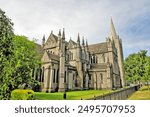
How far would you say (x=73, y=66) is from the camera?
1809 inches

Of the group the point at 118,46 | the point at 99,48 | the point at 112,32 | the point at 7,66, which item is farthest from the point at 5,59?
the point at 112,32

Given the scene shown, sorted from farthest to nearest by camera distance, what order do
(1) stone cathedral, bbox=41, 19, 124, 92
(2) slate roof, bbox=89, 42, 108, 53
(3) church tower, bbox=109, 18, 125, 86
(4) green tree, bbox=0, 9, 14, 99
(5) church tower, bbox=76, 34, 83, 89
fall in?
(3) church tower, bbox=109, 18, 125, 86
(2) slate roof, bbox=89, 42, 108, 53
(5) church tower, bbox=76, 34, 83, 89
(1) stone cathedral, bbox=41, 19, 124, 92
(4) green tree, bbox=0, 9, 14, 99

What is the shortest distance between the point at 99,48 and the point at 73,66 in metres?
20.4

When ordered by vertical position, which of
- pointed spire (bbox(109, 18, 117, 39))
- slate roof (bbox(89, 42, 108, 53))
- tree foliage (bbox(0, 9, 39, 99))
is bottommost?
tree foliage (bbox(0, 9, 39, 99))

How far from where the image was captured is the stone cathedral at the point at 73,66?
35072mm

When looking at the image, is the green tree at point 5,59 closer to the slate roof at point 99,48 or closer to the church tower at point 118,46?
the slate roof at point 99,48

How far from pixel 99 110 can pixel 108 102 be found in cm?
77

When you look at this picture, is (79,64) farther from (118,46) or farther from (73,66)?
(118,46)

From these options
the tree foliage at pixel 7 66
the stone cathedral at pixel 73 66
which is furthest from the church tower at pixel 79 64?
the tree foliage at pixel 7 66

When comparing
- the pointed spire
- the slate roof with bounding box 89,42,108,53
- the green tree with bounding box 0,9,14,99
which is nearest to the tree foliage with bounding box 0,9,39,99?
the green tree with bounding box 0,9,14,99

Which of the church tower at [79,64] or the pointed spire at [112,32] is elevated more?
the pointed spire at [112,32]

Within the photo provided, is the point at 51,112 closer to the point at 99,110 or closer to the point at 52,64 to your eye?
the point at 99,110

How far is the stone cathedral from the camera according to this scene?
1381 inches

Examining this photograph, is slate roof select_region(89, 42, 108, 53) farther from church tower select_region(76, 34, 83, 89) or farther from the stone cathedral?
church tower select_region(76, 34, 83, 89)
